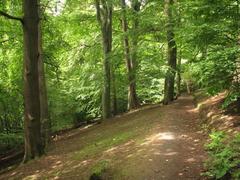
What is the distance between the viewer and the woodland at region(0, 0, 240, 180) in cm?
800

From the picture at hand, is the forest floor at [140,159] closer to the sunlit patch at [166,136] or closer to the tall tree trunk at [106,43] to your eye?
the sunlit patch at [166,136]

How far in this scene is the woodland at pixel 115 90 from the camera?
26.2ft

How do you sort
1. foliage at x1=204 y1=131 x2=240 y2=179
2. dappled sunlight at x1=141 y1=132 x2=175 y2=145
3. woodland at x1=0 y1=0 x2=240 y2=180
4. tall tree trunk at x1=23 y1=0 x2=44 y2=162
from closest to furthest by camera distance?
foliage at x1=204 y1=131 x2=240 y2=179, woodland at x1=0 y1=0 x2=240 y2=180, dappled sunlight at x1=141 y1=132 x2=175 y2=145, tall tree trunk at x1=23 y1=0 x2=44 y2=162

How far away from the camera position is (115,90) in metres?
22.5

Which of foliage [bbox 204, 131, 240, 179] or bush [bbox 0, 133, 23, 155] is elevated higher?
foliage [bbox 204, 131, 240, 179]

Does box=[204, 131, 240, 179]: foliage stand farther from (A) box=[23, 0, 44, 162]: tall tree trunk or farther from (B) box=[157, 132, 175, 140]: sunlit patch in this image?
(A) box=[23, 0, 44, 162]: tall tree trunk

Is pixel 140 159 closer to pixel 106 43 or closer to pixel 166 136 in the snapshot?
pixel 166 136

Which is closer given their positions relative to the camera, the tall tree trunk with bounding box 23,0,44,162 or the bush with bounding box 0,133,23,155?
the tall tree trunk with bounding box 23,0,44,162

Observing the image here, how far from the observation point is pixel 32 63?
1095 cm

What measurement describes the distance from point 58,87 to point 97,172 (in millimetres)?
15180

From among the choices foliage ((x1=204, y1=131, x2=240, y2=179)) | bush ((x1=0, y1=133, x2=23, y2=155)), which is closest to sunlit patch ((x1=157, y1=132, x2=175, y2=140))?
foliage ((x1=204, y1=131, x2=240, y2=179))

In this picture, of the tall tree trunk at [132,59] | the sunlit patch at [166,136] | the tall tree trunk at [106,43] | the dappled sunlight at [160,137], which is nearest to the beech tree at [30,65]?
the dappled sunlight at [160,137]

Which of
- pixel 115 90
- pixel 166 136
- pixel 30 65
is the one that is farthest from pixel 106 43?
pixel 166 136

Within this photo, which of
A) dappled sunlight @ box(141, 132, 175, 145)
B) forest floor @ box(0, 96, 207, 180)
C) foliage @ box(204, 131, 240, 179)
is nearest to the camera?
foliage @ box(204, 131, 240, 179)
